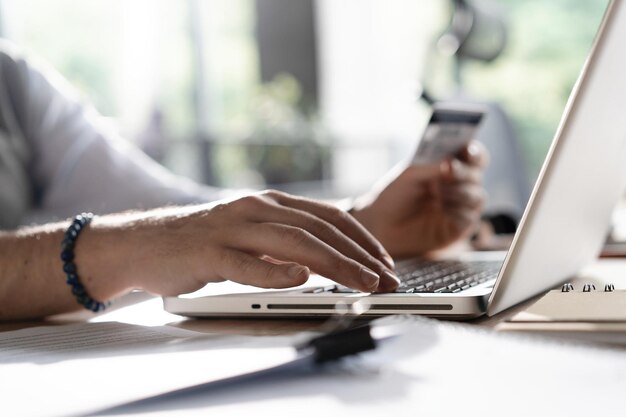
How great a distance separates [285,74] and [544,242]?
5.82 meters

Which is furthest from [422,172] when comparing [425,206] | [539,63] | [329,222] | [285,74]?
[539,63]

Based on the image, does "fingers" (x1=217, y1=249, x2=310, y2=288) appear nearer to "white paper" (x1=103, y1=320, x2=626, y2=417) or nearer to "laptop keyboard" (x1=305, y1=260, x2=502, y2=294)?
"laptop keyboard" (x1=305, y1=260, x2=502, y2=294)

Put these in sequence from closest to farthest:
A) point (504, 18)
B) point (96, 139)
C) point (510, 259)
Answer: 1. point (510, 259)
2. point (96, 139)
3. point (504, 18)

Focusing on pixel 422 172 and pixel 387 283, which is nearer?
pixel 387 283

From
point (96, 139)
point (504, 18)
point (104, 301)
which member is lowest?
point (104, 301)

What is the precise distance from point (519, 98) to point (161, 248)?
19.6 feet

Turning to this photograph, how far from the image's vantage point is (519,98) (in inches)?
251

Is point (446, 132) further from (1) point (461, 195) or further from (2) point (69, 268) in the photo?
(2) point (69, 268)

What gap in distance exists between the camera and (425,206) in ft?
4.32

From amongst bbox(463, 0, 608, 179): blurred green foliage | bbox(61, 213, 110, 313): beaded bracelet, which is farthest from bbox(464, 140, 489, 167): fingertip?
bbox(463, 0, 608, 179): blurred green foliage

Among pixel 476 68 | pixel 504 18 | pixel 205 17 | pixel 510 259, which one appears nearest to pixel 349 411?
pixel 510 259

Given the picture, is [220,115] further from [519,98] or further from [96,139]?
[96,139]

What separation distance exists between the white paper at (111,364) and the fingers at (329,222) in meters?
0.15

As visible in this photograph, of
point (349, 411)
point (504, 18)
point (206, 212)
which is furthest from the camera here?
point (504, 18)
